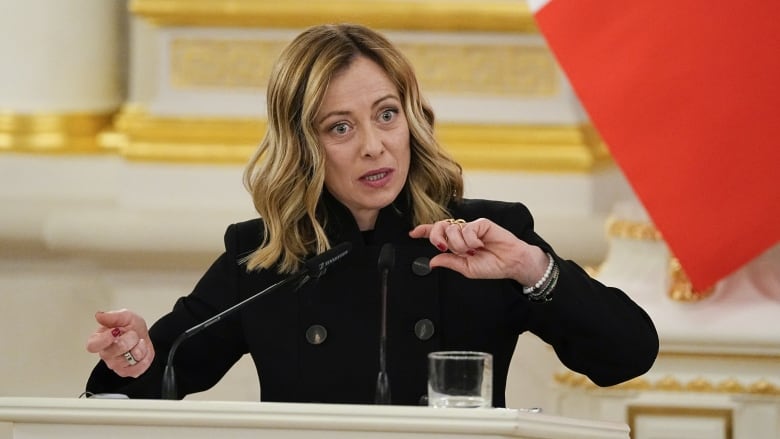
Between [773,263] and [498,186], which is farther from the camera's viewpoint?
[498,186]

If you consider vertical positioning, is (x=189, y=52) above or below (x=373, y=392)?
above

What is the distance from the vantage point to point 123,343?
7.82 ft

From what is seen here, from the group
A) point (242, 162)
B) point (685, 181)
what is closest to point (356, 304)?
point (685, 181)

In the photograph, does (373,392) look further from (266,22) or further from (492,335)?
(266,22)

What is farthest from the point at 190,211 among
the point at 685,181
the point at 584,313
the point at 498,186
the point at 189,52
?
the point at 584,313

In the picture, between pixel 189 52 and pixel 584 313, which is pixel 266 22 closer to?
pixel 189 52

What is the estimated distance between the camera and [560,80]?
4.07 m

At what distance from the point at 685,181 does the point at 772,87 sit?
0.92ft

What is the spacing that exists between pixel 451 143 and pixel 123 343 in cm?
183

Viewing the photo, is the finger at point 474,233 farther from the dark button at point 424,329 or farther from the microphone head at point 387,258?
the dark button at point 424,329

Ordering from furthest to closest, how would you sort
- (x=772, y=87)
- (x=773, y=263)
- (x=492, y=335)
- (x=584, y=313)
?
(x=773, y=263) → (x=772, y=87) → (x=492, y=335) → (x=584, y=313)

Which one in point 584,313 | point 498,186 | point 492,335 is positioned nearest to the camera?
point 584,313

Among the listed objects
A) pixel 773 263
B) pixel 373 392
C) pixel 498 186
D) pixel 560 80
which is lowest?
pixel 373 392

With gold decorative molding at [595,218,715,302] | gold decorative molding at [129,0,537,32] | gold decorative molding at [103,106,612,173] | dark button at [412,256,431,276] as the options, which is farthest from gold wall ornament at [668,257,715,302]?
dark button at [412,256,431,276]
